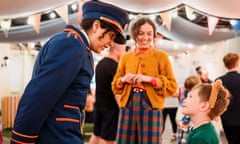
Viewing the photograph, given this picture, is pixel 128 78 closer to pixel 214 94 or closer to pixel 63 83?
pixel 214 94

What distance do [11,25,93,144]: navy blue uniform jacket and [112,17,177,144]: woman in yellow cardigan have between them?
79cm

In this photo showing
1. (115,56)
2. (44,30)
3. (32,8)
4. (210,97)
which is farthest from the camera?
(44,30)

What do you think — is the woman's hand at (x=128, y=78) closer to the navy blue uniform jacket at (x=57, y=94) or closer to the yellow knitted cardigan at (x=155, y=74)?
the yellow knitted cardigan at (x=155, y=74)

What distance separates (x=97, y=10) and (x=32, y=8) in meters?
1.81

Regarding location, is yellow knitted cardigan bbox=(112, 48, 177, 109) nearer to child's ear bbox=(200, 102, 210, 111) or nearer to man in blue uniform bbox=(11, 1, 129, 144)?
child's ear bbox=(200, 102, 210, 111)

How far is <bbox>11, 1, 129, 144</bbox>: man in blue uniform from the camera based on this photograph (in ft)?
3.79

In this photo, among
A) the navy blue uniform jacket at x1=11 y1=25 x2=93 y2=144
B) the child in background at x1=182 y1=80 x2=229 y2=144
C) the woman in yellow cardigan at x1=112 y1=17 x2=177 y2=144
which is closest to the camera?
the navy blue uniform jacket at x1=11 y1=25 x2=93 y2=144

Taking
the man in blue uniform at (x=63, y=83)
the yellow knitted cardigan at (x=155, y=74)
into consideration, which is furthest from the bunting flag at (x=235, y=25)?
the man in blue uniform at (x=63, y=83)

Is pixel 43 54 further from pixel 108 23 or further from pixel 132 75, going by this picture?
pixel 132 75

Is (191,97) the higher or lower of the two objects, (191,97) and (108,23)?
the lower

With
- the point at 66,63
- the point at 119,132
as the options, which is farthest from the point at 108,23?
the point at 119,132

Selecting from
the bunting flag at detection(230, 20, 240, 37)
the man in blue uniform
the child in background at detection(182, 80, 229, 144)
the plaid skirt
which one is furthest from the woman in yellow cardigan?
the bunting flag at detection(230, 20, 240, 37)

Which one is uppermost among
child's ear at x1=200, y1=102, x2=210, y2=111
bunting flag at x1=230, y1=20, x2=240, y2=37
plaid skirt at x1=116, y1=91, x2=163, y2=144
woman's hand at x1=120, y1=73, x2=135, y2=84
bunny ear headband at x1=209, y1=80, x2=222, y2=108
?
bunting flag at x1=230, y1=20, x2=240, y2=37

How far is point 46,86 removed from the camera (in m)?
1.15
